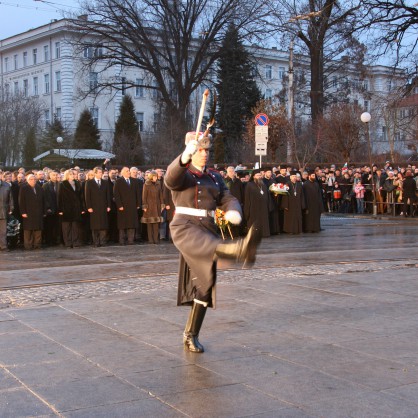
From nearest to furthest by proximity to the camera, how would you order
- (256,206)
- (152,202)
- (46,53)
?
(152,202)
(256,206)
(46,53)

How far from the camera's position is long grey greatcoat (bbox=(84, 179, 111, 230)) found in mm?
19047

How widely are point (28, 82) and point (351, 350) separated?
77167mm

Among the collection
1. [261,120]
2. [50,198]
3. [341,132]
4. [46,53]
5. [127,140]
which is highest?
[46,53]

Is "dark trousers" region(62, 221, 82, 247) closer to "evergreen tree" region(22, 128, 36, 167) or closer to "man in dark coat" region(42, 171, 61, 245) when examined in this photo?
"man in dark coat" region(42, 171, 61, 245)

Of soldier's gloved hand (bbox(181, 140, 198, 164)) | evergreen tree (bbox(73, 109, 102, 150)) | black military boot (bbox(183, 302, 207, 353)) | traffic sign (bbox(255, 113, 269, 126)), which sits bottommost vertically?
black military boot (bbox(183, 302, 207, 353))

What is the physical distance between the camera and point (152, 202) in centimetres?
1970

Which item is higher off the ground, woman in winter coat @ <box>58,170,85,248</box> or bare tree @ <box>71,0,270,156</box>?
bare tree @ <box>71,0,270,156</box>

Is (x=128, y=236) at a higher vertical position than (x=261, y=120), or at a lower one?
lower

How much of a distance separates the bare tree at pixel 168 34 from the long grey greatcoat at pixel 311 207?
2785cm

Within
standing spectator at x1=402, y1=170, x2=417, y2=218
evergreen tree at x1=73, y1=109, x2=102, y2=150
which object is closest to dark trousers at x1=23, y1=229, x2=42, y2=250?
standing spectator at x1=402, y1=170, x2=417, y2=218

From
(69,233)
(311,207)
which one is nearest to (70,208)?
(69,233)

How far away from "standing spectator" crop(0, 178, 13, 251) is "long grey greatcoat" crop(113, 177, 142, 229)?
2.61 metres

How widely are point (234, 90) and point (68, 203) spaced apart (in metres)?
35.2

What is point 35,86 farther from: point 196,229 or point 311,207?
point 196,229
